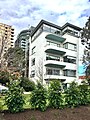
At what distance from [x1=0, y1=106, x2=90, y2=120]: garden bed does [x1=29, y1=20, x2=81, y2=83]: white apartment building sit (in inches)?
1201

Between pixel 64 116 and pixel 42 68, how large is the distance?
110ft

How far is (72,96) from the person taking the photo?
36.2 ft

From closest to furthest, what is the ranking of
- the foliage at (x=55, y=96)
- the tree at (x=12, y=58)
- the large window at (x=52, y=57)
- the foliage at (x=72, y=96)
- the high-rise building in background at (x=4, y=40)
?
the foliage at (x=55, y=96), the foliage at (x=72, y=96), the high-rise building in background at (x=4, y=40), the tree at (x=12, y=58), the large window at (x=52, y=57)

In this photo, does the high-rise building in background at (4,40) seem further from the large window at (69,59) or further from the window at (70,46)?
the window at (70,46)

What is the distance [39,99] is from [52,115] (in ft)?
3.32

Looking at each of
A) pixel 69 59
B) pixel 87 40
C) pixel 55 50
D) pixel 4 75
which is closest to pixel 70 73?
pixel 69 59

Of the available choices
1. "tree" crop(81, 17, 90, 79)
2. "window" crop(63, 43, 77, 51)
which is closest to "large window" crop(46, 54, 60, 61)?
"window" crop(63, 43, 77, 51)

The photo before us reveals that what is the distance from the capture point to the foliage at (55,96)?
10367 millimetres

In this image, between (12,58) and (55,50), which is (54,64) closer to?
(55,50)

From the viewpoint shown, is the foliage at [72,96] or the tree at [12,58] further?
the tree at [12,58]

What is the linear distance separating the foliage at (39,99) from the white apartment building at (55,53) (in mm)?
30615

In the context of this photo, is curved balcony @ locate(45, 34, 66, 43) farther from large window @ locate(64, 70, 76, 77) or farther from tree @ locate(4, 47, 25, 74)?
tree @ locate(4, 47, 25, 74)

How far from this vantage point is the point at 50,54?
45.5 metres

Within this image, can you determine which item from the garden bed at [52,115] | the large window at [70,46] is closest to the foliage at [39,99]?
the garden bed at [52,115]
